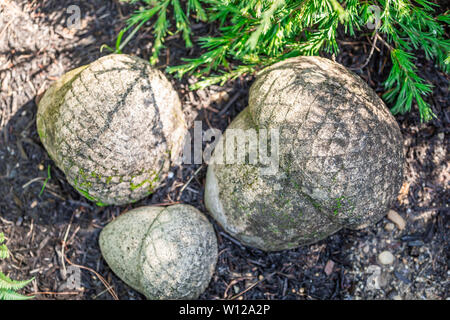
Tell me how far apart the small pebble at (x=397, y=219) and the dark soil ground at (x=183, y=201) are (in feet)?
0.15

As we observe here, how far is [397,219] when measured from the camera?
2.92 metres

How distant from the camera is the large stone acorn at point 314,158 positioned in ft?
7.07

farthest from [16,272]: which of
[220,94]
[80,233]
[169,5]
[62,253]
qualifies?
[169,5]

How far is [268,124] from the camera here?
231 centimetres

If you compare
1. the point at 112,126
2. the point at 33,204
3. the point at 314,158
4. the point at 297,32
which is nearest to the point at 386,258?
the point at 314,158

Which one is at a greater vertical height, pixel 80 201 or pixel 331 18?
pixel 331 18

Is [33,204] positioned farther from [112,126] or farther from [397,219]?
[397,219]

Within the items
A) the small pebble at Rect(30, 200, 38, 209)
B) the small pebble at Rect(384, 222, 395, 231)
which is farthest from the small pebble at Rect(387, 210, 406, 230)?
the small pebble at Rect(30, 200, 38, 209)

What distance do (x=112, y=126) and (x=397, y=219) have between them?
2.32m

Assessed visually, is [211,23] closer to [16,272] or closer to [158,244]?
[158,244]

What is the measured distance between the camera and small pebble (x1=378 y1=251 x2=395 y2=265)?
2908 millimetres

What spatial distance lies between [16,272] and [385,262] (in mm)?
2991

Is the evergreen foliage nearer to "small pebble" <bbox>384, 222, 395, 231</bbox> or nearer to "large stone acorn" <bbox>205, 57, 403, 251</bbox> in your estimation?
"large stone acorn" <bbox>205, 57, 403, 251</bbox>

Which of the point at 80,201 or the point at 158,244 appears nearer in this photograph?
the point at 158,244
